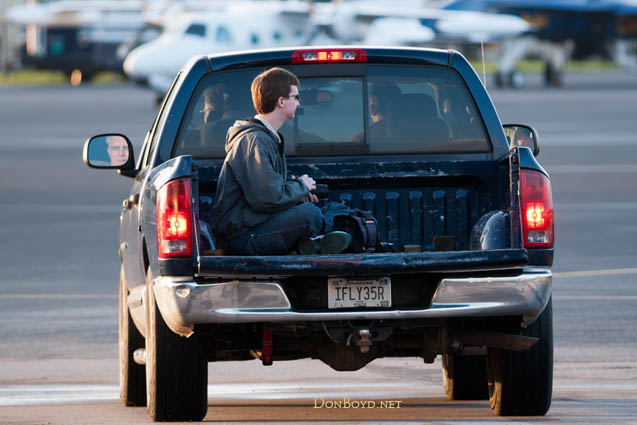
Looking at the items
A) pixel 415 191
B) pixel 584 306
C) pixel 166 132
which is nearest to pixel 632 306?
pixel 584 306

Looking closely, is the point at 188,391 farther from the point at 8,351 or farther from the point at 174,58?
the point at 174,58

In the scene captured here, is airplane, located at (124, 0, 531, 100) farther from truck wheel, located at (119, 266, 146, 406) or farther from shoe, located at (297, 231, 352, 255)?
shoe, located at (297, 231, 352, 255)

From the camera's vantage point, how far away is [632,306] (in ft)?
38.2

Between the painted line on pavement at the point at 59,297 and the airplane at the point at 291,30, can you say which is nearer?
the painted line on pavement at the point at 59,297

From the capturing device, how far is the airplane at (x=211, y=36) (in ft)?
173

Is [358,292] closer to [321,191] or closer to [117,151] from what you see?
[321,191]

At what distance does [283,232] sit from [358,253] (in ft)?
1.22

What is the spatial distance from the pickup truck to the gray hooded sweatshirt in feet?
0.44

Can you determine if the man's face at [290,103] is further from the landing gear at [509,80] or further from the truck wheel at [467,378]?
the landing gear at [509,80]

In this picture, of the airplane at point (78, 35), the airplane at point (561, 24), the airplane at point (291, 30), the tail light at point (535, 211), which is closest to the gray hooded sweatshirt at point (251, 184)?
the tail light at point (535, 211)

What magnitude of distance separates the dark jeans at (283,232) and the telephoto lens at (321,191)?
14.2 inches

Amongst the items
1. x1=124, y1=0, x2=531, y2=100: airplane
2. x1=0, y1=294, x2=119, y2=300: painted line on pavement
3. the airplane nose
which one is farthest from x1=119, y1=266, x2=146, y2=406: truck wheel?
the airplane nose

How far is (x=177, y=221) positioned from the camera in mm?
6578

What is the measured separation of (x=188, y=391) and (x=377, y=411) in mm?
1114
